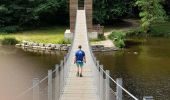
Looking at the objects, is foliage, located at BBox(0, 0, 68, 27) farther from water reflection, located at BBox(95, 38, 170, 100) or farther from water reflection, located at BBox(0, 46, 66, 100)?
water reflection, located at BBox(95, 38, 170, 100)

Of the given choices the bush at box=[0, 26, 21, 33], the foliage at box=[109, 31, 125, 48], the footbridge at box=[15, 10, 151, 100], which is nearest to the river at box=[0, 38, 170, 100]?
the foliage at box=[109, 31, 125, 48]

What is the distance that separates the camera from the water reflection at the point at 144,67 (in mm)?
23953

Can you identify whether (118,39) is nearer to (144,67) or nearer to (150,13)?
(150,13)

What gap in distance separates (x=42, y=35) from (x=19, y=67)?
45.0 ft

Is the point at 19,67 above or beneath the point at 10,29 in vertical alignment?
beneath

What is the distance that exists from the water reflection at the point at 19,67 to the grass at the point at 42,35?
296 centimetres

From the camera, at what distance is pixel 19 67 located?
3250 centimetres

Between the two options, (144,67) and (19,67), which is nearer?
(144,67)

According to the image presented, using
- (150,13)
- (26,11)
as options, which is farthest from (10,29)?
(150,13)

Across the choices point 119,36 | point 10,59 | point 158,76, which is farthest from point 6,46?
point 158,76

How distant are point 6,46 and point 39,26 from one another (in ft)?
37.7

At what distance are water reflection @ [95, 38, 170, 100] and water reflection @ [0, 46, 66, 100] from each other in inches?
165

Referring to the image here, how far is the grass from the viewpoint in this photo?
4316 cm

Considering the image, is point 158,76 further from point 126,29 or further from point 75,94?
point 126,29
